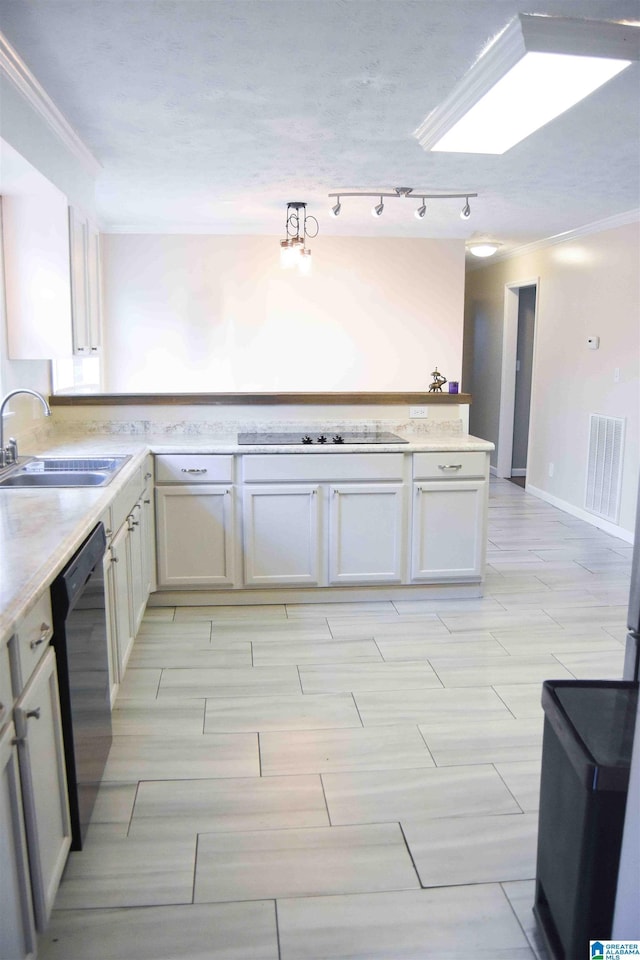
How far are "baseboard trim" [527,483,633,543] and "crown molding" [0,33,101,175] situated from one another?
14.0 ft

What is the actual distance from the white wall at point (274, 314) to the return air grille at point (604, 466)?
1458 millimetres

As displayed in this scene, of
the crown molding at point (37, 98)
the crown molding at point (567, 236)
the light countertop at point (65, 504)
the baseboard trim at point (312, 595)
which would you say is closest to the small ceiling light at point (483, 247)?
the crown molding at point (567, 236)

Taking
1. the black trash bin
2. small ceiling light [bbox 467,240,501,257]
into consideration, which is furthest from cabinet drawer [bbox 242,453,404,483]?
small ceiling light [bbox 467,240,501,257]

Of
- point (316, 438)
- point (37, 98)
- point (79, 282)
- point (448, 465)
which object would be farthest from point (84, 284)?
point (448, 465)

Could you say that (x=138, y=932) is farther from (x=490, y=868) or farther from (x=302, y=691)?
(x=302, y=691)

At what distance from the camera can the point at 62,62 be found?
260 centimetres

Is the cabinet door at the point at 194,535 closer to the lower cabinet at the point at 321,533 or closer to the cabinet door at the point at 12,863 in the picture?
the lower cabinet at the point at 321,533

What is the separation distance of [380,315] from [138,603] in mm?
4075

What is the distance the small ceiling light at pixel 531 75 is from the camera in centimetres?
227

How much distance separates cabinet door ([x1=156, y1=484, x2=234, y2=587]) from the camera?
389cm

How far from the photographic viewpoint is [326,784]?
7.97 ft

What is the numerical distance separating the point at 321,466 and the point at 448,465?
68 centimetres

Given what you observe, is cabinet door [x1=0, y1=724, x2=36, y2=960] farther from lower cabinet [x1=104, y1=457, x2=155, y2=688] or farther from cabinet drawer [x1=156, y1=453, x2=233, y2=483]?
cabinet drawer [x1=156, y1=453, x2=233, y2=483]

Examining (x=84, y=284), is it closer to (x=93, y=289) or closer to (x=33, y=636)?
(x=93, y=289)
